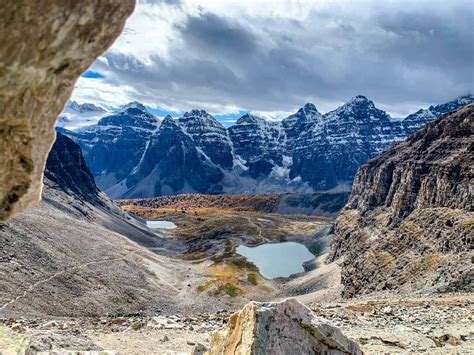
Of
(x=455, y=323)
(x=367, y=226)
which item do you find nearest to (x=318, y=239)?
(x=367, y=226)

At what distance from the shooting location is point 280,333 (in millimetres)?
13789

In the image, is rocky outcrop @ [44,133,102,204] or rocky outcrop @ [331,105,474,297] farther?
rocky outcrop @ [44,133,102,204]

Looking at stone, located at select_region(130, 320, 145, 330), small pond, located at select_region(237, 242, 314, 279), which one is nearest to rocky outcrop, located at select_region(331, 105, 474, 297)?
small pond, located at select_region(237, 242, 314, 279)

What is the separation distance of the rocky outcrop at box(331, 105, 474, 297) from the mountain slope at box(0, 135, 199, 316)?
129ft

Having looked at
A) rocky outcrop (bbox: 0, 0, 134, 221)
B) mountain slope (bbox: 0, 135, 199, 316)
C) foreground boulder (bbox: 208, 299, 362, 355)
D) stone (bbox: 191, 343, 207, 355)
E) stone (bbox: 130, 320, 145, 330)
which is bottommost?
mountain slope (bbox: 0, 135, 199, 316)

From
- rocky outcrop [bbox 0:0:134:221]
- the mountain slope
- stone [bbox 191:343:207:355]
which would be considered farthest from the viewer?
the mountain slope

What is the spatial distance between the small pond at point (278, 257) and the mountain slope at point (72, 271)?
28.7 m

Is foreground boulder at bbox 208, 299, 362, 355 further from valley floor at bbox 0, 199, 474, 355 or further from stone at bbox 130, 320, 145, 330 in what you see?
stone at bbox 130, 320, 145, 330

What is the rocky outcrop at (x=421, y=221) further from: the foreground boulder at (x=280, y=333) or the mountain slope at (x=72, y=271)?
the foreground boulder at (x=280, y=333)

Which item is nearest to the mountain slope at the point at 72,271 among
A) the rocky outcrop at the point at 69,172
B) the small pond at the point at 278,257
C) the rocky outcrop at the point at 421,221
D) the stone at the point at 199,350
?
the rocky outcrop at the point at 69,172

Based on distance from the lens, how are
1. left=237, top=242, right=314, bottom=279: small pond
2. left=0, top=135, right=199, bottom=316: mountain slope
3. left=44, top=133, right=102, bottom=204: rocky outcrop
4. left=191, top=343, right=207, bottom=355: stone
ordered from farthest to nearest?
1. left=44, top=133, right=102, bottom=204: rocky outcrop
2. left=237, top=242, right=314, bottom=279: small pond
3. left=0, top=135, right=199, bottom=316: mountain slope
4. left=191, top=343, right=207, bottom=355: stone

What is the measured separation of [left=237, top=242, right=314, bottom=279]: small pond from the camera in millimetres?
128625

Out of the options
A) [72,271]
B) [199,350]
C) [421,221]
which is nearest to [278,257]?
[421,221]

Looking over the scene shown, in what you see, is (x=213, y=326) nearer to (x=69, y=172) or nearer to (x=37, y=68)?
(x=37, y=68)
